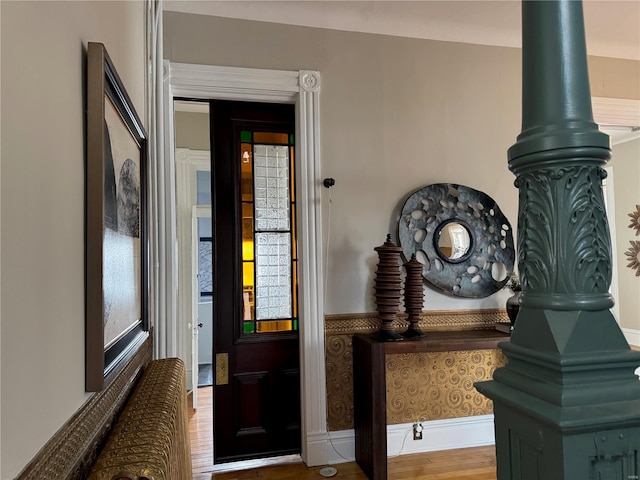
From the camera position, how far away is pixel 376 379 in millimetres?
2473

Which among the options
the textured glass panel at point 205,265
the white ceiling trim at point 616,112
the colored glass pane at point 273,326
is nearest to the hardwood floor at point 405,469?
the colored glass pane at point 273,326

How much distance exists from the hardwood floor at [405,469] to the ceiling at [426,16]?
2.88 m

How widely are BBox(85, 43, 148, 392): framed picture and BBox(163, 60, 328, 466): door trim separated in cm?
112

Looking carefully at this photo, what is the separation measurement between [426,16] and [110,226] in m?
2.64

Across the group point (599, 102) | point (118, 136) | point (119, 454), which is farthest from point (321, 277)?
point (599, 102)

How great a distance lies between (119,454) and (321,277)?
1945 mm

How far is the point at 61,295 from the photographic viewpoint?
87cm

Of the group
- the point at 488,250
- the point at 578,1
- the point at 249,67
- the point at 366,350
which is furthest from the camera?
the point at 488,250

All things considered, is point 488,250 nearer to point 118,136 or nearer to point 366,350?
point 366,350

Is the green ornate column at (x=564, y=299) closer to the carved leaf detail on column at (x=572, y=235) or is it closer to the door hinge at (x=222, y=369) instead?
the carved leaf detail on column at (x=572, y=235)

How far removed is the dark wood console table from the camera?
8.02ft

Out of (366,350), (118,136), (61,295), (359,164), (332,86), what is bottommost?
(366,350)

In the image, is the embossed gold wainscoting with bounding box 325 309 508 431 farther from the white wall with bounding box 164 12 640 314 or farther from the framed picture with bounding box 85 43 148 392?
the framed picture with bounding box 85 43 148 392

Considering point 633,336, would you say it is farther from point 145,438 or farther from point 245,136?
point 145,438
